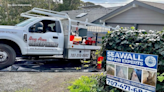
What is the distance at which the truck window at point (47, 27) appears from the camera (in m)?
7.44

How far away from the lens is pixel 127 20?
13.6m

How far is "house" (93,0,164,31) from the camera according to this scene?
1120 centimetres

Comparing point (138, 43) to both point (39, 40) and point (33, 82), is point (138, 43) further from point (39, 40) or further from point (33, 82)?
point (39, 40)

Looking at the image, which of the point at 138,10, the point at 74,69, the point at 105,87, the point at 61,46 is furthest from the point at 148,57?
the point at 138,10

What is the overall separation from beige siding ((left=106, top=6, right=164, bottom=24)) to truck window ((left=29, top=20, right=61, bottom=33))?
6799mm

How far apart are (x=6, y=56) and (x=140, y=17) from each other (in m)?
9.34

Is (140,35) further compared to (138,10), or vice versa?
(138,10)

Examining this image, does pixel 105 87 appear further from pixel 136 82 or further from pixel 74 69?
pixel 74 69

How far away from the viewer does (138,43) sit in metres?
3.67

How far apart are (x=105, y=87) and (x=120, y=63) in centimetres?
A: 88

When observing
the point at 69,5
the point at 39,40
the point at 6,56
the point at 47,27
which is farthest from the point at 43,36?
the point at 69,5

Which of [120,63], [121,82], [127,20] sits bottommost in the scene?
[121,82]

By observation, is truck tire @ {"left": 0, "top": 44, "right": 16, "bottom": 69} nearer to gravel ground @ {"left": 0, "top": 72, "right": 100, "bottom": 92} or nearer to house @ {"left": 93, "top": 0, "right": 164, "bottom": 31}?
gravel ground @ {"left": 0, "top": 72, "right": 100, "bottom": 92}

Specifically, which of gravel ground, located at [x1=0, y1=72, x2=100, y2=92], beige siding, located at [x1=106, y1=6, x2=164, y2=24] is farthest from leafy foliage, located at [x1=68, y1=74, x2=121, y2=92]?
beige siding, located at [x1=106, y1=6, x2=164, y2=24]
